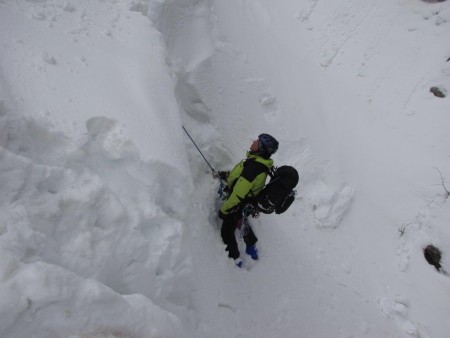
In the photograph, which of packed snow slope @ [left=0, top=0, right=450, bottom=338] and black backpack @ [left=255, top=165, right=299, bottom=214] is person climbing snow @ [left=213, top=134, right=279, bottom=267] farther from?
packed snow slope @ [left=0, top=0, right=450, bottom=338]

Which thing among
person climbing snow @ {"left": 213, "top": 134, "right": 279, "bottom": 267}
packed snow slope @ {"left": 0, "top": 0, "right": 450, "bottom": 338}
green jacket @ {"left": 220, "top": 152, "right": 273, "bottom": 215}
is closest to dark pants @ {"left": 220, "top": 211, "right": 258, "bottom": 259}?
person climbing snow @ {"left": 213, "top": 134, "right": 279, "bottom": 267}

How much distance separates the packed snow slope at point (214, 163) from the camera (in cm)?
340

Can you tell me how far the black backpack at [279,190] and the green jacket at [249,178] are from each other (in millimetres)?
128

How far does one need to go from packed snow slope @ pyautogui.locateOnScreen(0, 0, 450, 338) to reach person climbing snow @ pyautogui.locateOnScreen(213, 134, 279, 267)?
27 cm

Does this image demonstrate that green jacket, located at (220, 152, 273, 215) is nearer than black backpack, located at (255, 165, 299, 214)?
No

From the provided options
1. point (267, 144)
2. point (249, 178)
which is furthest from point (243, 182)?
point (267, 144)

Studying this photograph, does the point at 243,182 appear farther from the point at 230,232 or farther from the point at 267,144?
the point at 230,232

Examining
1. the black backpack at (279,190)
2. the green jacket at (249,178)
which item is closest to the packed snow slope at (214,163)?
the green jacket at (249,178)

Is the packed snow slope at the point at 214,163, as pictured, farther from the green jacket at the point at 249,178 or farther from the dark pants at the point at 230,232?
the green jacket at the point at 249,178

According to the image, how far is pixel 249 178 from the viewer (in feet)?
16.3

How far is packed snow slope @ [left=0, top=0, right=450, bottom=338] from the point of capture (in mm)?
3402

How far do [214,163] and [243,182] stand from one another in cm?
167

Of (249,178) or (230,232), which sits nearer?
(249,178)

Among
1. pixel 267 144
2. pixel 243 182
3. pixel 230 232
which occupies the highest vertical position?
pixel 267 144
